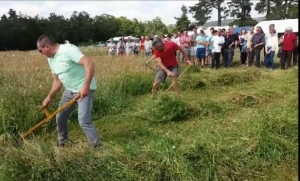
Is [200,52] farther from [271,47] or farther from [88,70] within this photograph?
[88,70]

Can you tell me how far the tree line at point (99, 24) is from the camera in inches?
2004

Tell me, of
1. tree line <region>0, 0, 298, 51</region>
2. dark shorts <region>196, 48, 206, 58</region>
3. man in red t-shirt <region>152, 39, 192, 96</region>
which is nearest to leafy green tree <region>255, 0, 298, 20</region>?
tree line <region>0, 0, 298, 51</region>

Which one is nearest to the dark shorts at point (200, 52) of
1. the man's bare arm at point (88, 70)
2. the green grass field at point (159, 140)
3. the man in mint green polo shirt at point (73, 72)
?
the green grass field at point (159, 140)

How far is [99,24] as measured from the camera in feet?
228

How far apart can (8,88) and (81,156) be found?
3064mm

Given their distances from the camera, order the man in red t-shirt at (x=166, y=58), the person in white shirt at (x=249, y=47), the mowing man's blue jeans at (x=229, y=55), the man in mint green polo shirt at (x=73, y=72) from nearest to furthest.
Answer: the man in mint green polo shirt at (x=73, y=72) < the man in red t-shirt at (x=166, y=58) < the person in white shirt at (x=249, y=47) < the mowing man's blue jeans at (x=229, y=55)

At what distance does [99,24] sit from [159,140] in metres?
67.3

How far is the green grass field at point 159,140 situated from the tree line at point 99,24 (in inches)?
1525

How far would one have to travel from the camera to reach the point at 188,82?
30.2 feet

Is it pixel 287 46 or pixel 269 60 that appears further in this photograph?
pixel 269 60

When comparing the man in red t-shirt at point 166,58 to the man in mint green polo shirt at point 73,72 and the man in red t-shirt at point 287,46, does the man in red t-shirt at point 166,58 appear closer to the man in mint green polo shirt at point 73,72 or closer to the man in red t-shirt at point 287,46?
the man in mint green polo shirt at point 73,72

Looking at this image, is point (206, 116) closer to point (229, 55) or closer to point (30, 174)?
point (30, 174)

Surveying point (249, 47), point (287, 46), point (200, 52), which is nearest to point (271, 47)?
point (287, 46)

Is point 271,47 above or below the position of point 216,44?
below
